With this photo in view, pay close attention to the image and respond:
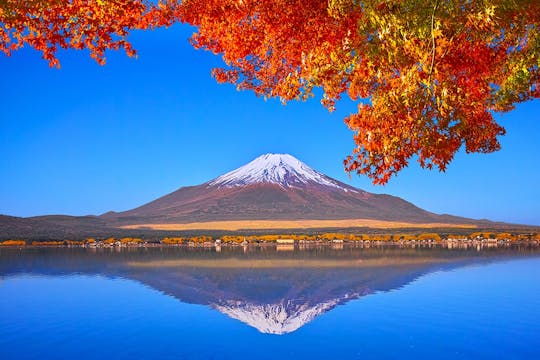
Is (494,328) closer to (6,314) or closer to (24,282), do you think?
(6,314)

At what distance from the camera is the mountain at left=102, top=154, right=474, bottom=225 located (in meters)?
92.8

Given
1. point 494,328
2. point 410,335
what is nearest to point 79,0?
point 410,335

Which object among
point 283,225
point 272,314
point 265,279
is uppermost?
point 283,225

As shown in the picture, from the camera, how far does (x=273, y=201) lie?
10175 cm

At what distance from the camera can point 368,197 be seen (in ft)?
373

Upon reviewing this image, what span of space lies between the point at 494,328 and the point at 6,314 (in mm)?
10581

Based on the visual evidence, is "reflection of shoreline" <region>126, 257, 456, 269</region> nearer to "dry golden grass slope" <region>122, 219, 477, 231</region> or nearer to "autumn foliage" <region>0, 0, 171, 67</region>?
"autumn foliage" <region>0, 0, 171, 67</region>

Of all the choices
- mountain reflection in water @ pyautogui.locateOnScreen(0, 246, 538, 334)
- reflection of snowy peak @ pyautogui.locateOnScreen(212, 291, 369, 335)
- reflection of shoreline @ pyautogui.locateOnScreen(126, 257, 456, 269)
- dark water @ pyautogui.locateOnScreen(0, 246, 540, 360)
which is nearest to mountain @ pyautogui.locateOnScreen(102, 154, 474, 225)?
reflection of shoreline @ pyautogui.locateOnScreen(126, 257, 456, 269)

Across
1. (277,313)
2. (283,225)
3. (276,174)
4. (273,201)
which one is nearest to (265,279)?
(277,313)

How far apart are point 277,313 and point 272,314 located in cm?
12

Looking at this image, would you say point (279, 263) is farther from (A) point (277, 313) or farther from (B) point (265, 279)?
(A) point (277, 313)

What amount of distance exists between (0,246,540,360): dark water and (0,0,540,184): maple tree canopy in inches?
144

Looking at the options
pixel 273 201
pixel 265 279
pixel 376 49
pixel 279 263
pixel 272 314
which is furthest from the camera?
pixel 273 201

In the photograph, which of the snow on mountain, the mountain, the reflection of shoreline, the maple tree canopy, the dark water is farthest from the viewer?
the snow on mountain
